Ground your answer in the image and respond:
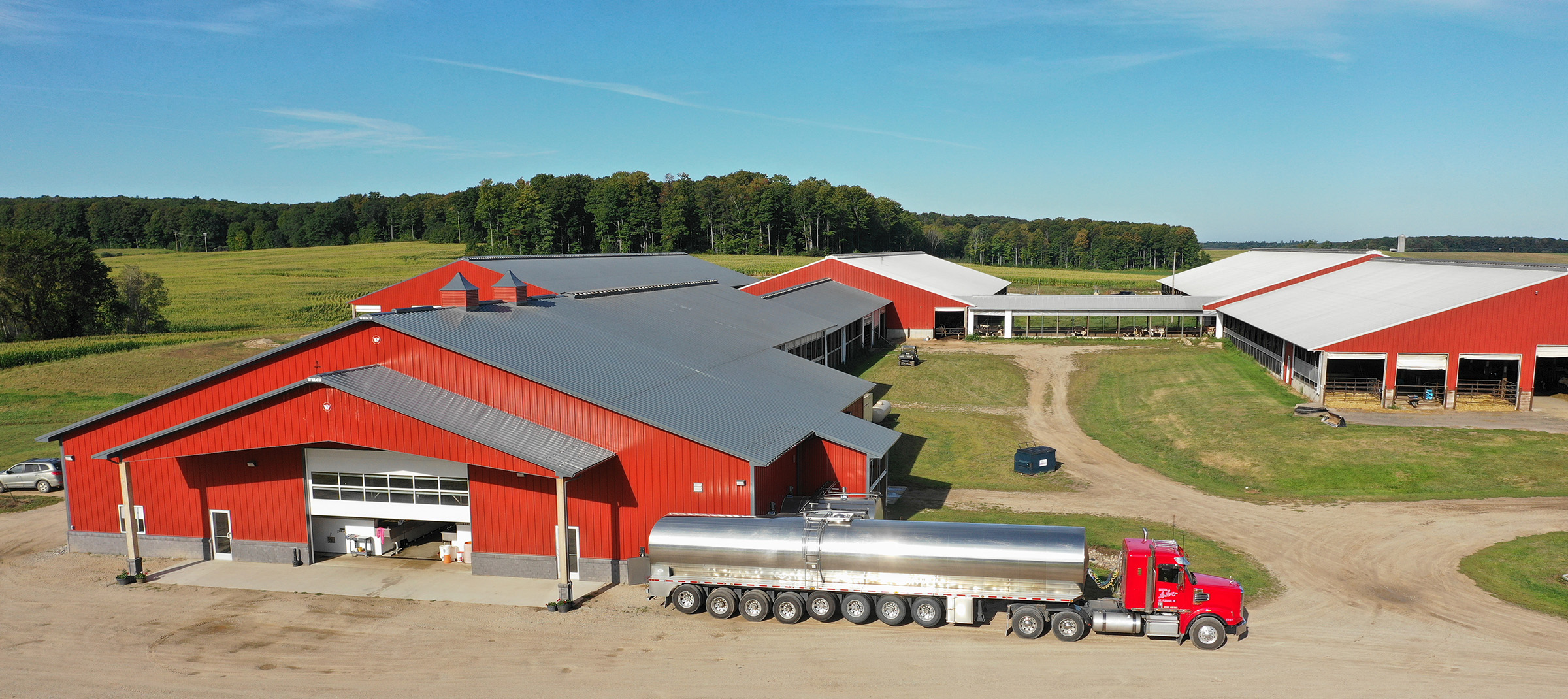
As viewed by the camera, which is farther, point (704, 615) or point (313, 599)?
point (313, 599)

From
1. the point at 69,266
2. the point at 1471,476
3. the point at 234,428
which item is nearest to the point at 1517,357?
the point at 1471,476

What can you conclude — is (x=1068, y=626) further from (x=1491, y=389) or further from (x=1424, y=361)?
(x=1491, y=389)

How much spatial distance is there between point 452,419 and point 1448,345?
48.9 meters

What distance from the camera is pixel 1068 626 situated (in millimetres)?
20734

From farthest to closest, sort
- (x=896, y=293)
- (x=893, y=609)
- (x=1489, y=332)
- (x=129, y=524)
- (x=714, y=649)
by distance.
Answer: (x=896, y=293), (x=1489, y=332), (x=129, y=524), (x=893, y=609), (x=714, y=649)

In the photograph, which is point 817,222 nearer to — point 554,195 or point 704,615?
point 554,195

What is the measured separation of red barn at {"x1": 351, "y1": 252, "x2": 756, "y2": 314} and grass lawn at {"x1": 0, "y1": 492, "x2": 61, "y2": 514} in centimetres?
2128

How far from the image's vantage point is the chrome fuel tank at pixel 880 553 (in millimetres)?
20531

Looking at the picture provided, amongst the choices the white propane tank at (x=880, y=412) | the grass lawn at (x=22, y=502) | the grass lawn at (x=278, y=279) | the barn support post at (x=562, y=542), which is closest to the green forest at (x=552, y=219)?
the grass lawn at (x=278, y=279)

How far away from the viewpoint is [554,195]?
152500 millimetres

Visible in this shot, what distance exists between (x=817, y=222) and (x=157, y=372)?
119 m

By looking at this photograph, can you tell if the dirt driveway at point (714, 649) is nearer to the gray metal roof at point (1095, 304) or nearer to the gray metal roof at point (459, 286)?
the gray metal roof at point (459, 286)

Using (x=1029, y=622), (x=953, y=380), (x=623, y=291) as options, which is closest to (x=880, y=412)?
(x=953, y=380)

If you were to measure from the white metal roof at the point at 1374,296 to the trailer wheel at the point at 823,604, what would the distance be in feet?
120
